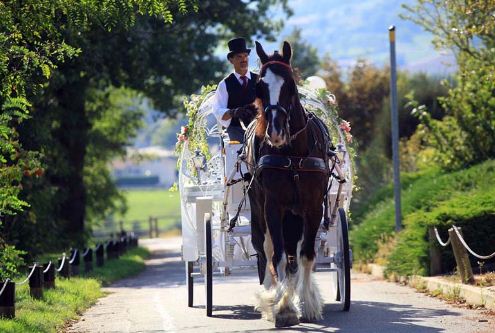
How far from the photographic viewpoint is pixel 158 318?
1400 centimetres

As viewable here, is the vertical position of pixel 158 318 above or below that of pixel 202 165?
below

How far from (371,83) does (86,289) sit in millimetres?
20866

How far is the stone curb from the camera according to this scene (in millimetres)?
13523

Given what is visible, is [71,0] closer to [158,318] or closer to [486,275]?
[158,318]

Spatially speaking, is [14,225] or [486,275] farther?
[14,225]

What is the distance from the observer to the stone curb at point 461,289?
13523 millimetres

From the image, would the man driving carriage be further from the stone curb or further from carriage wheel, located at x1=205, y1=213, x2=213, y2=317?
the stone curb

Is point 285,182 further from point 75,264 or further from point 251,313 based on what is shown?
point 75,264

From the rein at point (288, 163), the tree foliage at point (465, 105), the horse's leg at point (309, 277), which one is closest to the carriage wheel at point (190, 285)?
the horse's leg at point (309, 277)

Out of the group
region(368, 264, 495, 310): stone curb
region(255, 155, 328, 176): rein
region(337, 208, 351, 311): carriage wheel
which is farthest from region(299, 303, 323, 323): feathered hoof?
region(368, 264, 495, 310): stone curb

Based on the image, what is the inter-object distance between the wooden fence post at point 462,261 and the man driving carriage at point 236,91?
317cm

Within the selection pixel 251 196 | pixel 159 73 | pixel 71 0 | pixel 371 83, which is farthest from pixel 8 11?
pixel 371 83

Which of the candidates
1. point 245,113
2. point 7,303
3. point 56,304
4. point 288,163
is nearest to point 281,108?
point 288,163

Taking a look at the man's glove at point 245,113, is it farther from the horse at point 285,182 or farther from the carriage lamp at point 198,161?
the carriage lamp at point 198,161
